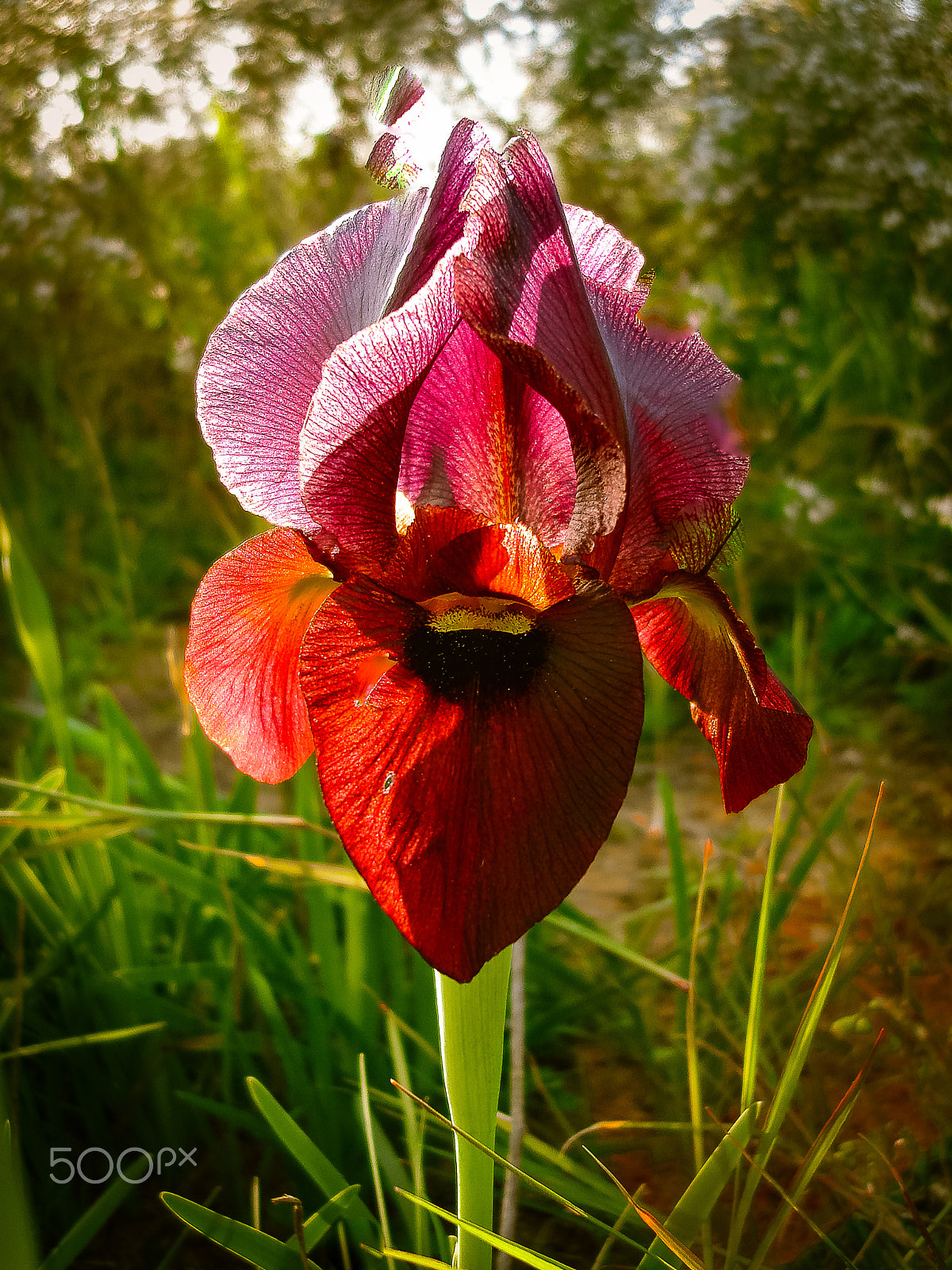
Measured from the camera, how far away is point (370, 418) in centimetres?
33

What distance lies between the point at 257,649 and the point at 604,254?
0.22 m

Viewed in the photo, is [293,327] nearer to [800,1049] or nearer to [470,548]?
[470,548]

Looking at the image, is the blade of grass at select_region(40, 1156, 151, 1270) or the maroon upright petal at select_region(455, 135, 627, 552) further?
the blade of grass at select_region(40, 1156, 151, 1270)

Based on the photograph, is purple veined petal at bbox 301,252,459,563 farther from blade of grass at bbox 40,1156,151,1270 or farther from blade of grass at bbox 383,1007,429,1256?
blade of grass at bbox 40,1156,151,1270

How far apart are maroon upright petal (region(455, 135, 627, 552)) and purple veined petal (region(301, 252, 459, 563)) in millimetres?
19

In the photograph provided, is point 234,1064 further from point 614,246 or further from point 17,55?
point 17,55

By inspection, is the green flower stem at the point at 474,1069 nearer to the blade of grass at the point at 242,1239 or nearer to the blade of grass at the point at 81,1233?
the blade of grass at the point at 242,1239

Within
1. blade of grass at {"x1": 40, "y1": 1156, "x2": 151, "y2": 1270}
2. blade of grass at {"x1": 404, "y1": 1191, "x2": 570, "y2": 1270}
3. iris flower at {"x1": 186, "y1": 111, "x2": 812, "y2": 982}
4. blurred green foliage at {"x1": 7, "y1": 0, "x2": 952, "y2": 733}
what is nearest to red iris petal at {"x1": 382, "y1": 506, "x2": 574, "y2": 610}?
iris flower at {"x1": 186, "y1": 111, "x2": 812, "y2": 982}

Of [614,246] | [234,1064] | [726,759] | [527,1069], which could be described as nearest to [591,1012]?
[527,1069]

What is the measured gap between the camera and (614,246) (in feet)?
1.27

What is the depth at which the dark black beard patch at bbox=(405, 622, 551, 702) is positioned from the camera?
317mm

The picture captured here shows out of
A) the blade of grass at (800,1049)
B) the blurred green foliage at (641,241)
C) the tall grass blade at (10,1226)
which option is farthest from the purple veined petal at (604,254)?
the blurred green foliage at (641,241)

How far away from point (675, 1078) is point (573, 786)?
22.7 inches

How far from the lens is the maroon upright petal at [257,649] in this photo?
1.29ft
